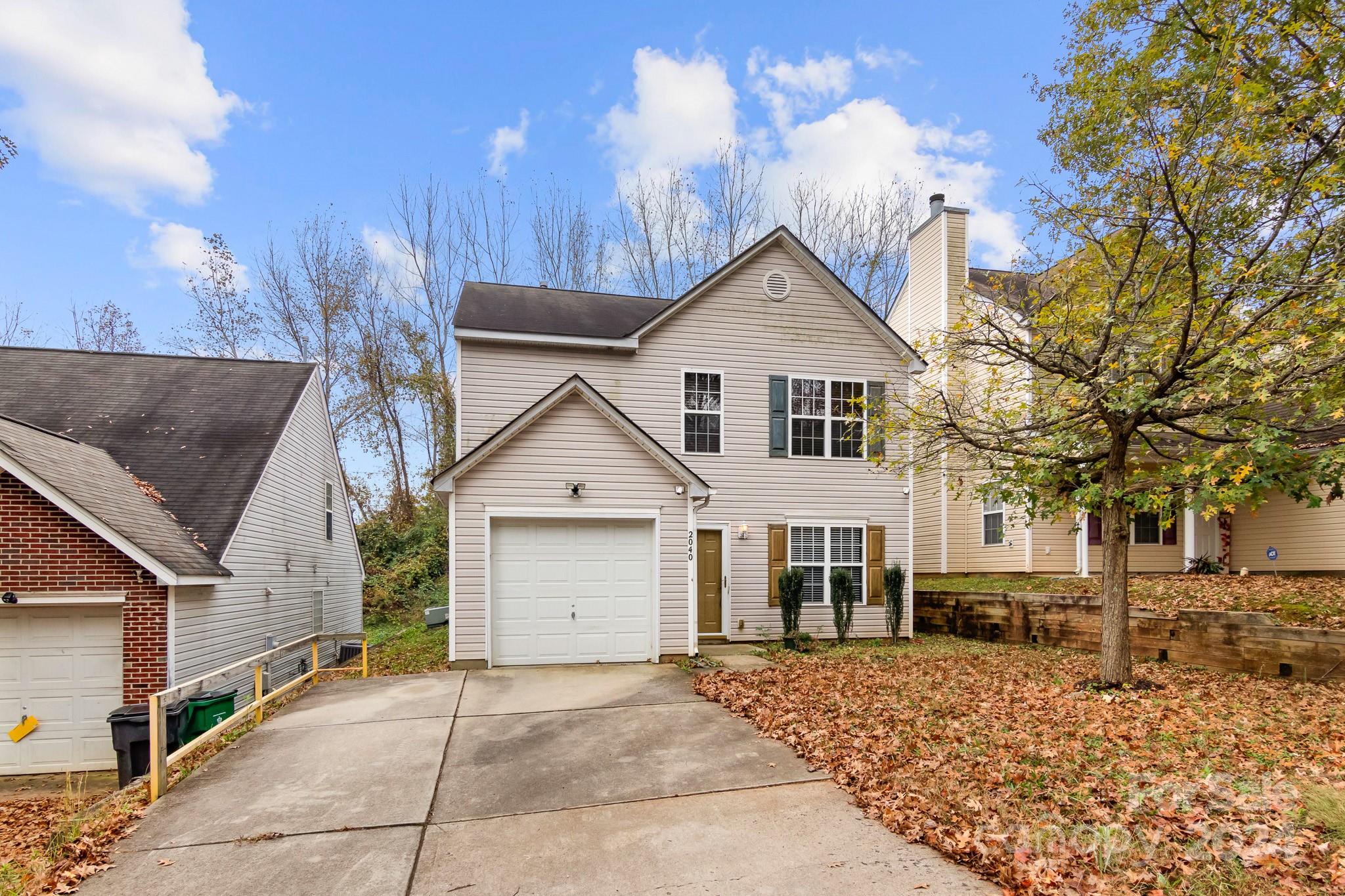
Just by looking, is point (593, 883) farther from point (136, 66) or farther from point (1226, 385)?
point (136, 66)

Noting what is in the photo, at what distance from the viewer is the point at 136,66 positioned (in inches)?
590

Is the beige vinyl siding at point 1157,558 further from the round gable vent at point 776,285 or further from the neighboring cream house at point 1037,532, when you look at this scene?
the round gable vent at point 776,285

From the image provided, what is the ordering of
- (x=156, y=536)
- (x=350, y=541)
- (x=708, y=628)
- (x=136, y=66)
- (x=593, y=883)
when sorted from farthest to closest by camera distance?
(x=350, y=541)
(x=136, y=66)
(x=708, y=628)
(x=156, y=536)
(x=593, y=883)

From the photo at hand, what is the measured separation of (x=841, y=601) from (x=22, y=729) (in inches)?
501

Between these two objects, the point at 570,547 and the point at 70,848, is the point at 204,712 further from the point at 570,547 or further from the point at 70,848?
the point at 570,547

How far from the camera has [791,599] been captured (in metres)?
12.6

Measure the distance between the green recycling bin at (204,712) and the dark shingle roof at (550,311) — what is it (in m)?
7.00

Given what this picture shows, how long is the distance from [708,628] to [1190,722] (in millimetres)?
7866

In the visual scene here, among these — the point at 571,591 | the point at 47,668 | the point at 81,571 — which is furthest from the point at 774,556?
the point at 47,668

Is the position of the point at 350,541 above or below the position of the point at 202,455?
below

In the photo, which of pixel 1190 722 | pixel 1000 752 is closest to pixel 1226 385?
pixel 1190 722

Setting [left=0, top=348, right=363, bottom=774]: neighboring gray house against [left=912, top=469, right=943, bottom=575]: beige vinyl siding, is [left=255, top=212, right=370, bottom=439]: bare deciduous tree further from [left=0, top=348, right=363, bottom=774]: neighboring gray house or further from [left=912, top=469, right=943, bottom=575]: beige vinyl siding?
[left=912, top=469, right=943, bottom=575]: beige vinyl siding

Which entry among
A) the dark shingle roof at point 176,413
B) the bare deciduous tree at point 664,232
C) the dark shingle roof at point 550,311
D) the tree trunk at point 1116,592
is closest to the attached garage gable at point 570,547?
the dark shingle roof at point 550,311

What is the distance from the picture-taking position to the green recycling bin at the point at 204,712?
783 cm
